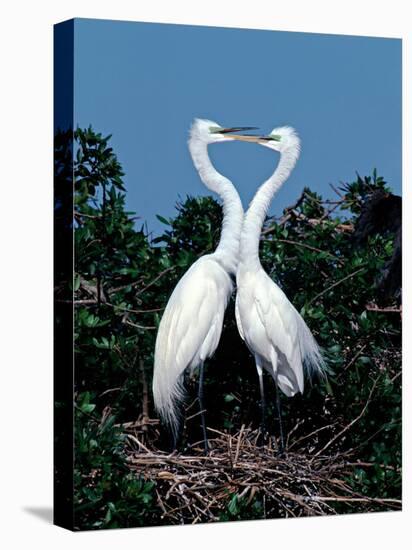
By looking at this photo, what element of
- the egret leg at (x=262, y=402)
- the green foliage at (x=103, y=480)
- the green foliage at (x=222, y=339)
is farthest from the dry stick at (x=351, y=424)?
the green foliage at (x=103, y=480)

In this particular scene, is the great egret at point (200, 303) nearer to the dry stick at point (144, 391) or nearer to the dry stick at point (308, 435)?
the dry stick at point (144, 391)

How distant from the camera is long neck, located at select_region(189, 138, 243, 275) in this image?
8.05 m

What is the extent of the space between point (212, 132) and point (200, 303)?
90cm

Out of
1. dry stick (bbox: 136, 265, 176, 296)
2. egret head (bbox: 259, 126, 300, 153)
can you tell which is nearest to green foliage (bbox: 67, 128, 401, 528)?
dry stick (bbox: 136, 265, 176, 296)

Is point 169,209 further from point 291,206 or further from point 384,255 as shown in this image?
point 384,255

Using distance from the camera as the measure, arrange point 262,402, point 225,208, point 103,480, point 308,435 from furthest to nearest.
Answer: point 308,435
point 262,402
point 225,208
point 103,480

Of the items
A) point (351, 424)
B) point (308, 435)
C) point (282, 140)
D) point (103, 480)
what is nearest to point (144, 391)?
point (103, 480)

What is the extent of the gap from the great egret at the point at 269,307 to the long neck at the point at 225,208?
0.04 m

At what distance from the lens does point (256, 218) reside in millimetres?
8180

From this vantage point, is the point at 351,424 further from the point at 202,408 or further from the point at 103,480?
the point at 103,480

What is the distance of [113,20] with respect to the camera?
25.3 feet

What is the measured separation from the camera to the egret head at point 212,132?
7996 millimetres

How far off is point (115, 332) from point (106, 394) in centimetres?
32

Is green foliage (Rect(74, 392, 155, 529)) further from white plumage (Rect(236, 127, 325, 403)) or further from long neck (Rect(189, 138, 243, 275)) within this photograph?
long neck (Rect(189, 138, 243, 275))
